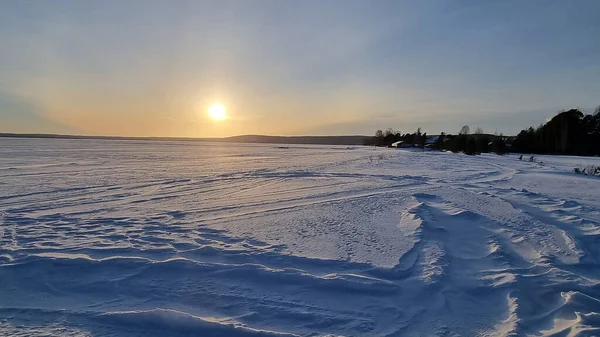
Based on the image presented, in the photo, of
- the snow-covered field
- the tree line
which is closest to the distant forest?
the tree line

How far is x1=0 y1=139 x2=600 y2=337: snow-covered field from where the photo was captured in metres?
3.07

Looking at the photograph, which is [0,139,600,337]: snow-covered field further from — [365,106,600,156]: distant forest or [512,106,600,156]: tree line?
[512,106,600,156]: tree line

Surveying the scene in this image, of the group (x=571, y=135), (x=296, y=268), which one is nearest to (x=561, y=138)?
(x=571, y=135)

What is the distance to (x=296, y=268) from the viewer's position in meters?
4.15

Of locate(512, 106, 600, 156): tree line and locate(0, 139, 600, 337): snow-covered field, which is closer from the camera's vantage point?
locate(0, 139, 600, 337): snow-covered field

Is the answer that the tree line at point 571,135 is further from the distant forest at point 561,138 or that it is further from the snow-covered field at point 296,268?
the snow-covered field at point 296,268

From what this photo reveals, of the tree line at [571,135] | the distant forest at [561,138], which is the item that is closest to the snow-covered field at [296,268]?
the distant forest at [561,138]

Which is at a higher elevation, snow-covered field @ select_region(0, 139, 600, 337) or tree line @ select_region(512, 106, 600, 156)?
tree line @ select_region(512, 106, 600, 156)

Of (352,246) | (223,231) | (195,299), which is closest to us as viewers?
(195,299)

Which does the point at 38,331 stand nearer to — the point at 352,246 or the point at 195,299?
the point at 195,299

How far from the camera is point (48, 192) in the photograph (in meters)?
8.92

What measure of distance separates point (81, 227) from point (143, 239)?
1.48 metres

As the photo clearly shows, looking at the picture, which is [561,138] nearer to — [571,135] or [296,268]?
[571,135]

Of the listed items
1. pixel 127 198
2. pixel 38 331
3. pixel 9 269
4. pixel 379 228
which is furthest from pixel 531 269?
pixel 127 198
